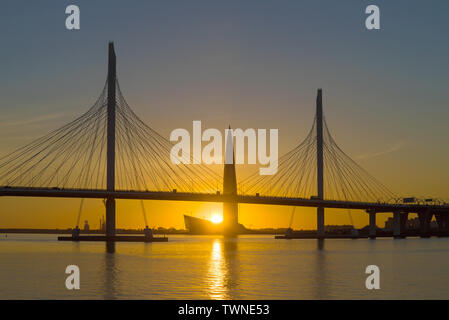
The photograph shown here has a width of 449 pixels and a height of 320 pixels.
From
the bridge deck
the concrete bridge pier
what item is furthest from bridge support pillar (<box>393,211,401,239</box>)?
the bridge deck

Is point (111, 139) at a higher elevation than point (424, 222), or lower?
higher

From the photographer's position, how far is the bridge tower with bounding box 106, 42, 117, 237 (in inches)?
3479

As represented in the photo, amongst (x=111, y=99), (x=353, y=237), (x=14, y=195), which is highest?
(x=111, y=99)

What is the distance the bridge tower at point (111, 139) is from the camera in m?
88.4

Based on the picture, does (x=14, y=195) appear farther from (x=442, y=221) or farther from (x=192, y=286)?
(x=442, y=221)

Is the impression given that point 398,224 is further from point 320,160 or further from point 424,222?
point 320,160

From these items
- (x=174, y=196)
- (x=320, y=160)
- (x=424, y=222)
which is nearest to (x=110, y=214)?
(x=174, y=196)

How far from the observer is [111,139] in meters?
89.6

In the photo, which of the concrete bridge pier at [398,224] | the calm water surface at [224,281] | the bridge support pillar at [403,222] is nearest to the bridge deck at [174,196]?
the concrete bridge pier at [398,224]

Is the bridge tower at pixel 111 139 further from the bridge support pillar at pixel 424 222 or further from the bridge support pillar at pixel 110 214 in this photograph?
the bridge support pillar at pixel 424 222

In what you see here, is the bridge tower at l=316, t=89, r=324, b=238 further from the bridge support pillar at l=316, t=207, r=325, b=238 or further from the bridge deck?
the bridge deck

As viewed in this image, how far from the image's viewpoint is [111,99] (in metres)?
92.8

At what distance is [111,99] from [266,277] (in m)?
55.7
